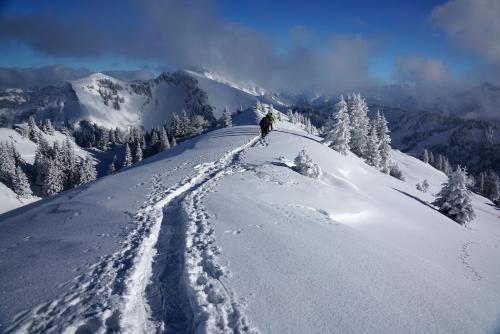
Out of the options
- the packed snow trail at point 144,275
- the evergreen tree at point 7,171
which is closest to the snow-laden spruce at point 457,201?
the packed snow trail at point 144,275

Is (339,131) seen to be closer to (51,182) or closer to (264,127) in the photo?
(264,127)

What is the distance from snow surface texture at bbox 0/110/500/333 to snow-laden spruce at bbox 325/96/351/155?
102ft

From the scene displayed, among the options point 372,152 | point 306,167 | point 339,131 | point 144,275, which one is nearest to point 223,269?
point 144,275

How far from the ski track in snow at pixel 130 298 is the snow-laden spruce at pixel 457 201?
33458 mm

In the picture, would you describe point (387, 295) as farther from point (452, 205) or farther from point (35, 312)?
point (452, 205)

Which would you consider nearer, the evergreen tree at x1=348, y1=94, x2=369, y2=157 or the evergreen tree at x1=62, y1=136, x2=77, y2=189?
the evergreen tree at x1=348, y1=94, x2=369, y2=157

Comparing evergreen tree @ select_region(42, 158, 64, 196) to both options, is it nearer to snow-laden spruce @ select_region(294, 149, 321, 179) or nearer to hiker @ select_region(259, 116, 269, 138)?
hiker @ select_region(259, 116, 269, 138)

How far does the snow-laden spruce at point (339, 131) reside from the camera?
4781cm

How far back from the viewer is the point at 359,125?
5694 centimetres

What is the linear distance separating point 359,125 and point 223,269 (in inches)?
2122

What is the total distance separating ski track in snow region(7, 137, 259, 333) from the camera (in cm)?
621

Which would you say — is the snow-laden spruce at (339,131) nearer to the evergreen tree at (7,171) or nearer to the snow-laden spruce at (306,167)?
the snow-laden spruce at (306,167)

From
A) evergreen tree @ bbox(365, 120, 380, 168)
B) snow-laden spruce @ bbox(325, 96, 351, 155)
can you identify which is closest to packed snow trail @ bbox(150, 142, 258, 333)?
snow-laden spruce @ bbox(325, 96, 351, 155)

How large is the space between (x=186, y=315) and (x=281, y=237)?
5073 mm
